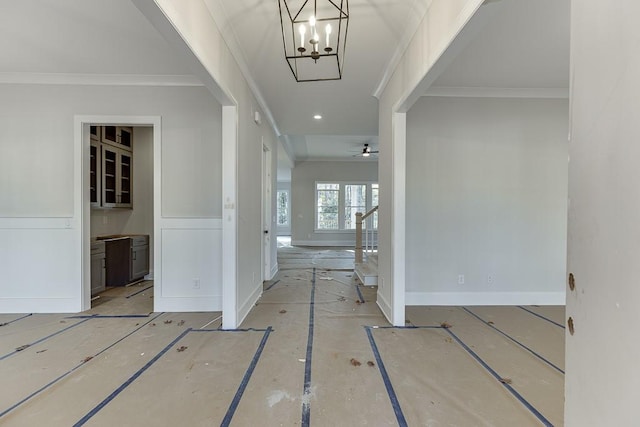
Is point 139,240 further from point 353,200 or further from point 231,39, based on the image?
point 353,200

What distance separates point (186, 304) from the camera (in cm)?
355

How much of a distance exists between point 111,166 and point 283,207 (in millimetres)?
10193

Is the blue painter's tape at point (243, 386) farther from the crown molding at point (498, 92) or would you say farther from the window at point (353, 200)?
the window at point (353, 200)

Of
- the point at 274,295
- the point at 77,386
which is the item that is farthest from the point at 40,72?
the point at 274,295

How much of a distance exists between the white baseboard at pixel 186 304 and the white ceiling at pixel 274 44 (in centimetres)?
258

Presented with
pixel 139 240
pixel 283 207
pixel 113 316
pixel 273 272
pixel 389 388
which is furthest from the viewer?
Answer: pixel 283 207

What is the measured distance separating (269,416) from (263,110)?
381cm

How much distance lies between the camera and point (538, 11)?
2270mm

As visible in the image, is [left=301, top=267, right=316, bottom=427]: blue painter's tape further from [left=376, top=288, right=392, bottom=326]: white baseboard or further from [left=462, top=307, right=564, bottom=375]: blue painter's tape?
[left=462, top=307, right=564, bottom=375]: blue painter's tape

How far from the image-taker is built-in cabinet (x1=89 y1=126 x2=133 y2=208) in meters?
4.39

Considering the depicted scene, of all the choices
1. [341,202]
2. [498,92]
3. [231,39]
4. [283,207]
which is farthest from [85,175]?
[283,207]

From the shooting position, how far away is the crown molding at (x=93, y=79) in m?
3.44

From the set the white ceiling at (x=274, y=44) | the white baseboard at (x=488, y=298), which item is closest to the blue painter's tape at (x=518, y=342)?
the white baseboard at (x=488, y=298)

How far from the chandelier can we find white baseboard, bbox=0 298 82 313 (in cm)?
364
